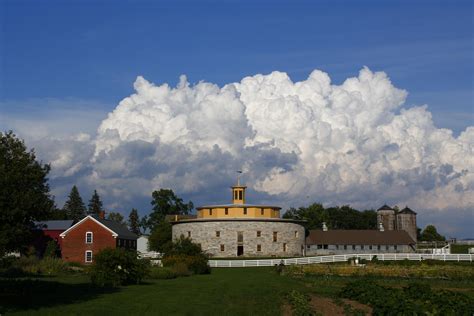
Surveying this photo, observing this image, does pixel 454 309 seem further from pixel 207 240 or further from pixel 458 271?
pixel 207 240

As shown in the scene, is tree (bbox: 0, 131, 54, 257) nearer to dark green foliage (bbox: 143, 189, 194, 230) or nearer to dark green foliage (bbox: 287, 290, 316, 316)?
dark green foliage (bbox: 287, 290, 316, 316)

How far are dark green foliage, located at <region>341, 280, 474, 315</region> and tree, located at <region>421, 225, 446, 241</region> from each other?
128 m

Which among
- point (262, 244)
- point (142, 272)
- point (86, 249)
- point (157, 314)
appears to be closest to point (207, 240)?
point (262, 244)

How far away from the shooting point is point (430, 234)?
15400 centimetres

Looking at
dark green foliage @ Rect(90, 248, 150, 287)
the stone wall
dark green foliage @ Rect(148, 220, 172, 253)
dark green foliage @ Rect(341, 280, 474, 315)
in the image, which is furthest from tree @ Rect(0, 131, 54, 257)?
dark green foliage @ Rect(148, 220, 172, 253)

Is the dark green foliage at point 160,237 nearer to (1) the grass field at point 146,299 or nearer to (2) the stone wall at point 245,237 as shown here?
(2) the stone wall at point 245,237

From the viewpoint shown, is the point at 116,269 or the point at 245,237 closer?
the point at 116,269

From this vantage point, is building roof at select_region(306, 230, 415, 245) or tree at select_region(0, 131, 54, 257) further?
building roof at select_region(306, 230, 415, 245)

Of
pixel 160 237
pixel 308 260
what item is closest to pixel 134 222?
pixel 160 237

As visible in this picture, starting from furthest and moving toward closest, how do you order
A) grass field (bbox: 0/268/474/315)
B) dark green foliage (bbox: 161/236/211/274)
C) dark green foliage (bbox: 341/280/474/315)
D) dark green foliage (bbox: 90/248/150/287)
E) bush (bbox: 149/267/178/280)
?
dark green foliage (bbox: 161/236/211/274) < bush (bbox: 149/267/178/280) < dark green foliage (bbox: 90/248/150/287) < grass field (bbox: 0/268/474/315) < dark green foliage (bbox: 341/280/474/315)

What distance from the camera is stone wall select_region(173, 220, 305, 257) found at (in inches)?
3383

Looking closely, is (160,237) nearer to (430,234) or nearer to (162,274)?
(162,274)

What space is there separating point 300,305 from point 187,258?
28034 millimetres

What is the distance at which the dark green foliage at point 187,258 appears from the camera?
50.9m
